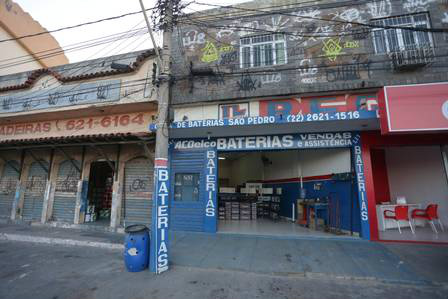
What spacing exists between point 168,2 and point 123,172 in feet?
23.2

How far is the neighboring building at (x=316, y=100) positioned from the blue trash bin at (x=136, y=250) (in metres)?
3.37

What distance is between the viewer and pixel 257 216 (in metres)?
12.1

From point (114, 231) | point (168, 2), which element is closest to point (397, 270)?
point (168, 2)

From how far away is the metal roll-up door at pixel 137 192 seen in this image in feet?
29.9

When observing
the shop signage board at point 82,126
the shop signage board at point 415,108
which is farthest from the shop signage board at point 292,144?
the shop signage board at point 82,126

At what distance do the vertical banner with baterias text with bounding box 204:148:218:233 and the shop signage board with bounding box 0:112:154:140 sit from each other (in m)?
3.42

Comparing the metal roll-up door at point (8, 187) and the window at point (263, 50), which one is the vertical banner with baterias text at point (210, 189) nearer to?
the window at point (263, 50)

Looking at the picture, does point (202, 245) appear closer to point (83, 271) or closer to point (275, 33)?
point (83, 271)

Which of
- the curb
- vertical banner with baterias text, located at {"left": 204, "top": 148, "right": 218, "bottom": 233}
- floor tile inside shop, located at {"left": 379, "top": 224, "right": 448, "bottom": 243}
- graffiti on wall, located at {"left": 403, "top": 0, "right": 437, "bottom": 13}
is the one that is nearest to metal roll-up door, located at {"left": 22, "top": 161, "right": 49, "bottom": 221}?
the curb

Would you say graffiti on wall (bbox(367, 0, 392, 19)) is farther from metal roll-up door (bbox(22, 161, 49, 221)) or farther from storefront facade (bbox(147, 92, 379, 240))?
metal roll-up door (bbox(22, 161, 49, 221))

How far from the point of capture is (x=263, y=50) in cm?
834

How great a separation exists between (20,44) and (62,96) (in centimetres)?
969

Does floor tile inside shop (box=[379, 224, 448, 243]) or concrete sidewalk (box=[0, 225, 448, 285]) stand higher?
floor tile inside shop (box=[379, 224, 448, 243])

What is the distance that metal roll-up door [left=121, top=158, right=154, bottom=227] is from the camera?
9.10 meters
